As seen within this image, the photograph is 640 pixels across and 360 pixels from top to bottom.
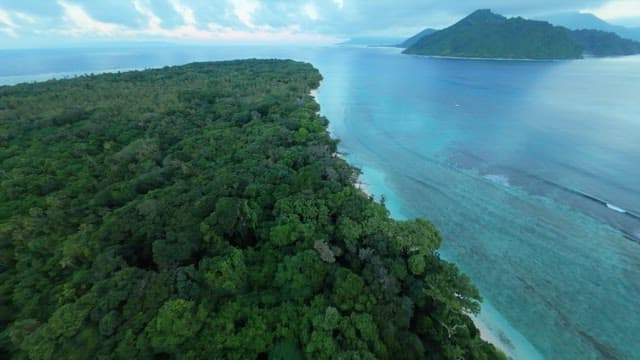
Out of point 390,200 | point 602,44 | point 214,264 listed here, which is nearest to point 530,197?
point 390,200

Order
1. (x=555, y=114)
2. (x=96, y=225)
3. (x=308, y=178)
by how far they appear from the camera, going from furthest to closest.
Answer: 1. (x=555, y=114)
2. (x=308, y=178)
3. (x=96, y=225)

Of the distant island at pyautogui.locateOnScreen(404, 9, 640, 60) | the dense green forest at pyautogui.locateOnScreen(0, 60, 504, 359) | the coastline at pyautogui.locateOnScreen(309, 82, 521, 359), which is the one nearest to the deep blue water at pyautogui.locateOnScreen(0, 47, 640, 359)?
the coastline at pyautogui.locateOnScreen(309, 82, 521, 359)

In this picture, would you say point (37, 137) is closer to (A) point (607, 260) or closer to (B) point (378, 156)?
(B) point (378, 156)

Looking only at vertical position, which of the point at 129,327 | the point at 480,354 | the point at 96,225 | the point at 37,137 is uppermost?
the point at 37,137

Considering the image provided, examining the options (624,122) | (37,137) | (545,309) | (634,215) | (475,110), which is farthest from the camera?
(475,110)

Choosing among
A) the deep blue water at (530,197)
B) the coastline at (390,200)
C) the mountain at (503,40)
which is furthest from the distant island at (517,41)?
the coastline at (390,200)

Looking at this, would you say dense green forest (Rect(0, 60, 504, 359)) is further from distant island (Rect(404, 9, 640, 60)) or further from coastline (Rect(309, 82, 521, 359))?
distant island (Rect(404, 9, 640, 60))

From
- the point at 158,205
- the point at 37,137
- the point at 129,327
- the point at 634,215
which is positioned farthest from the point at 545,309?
the point at 37,137
